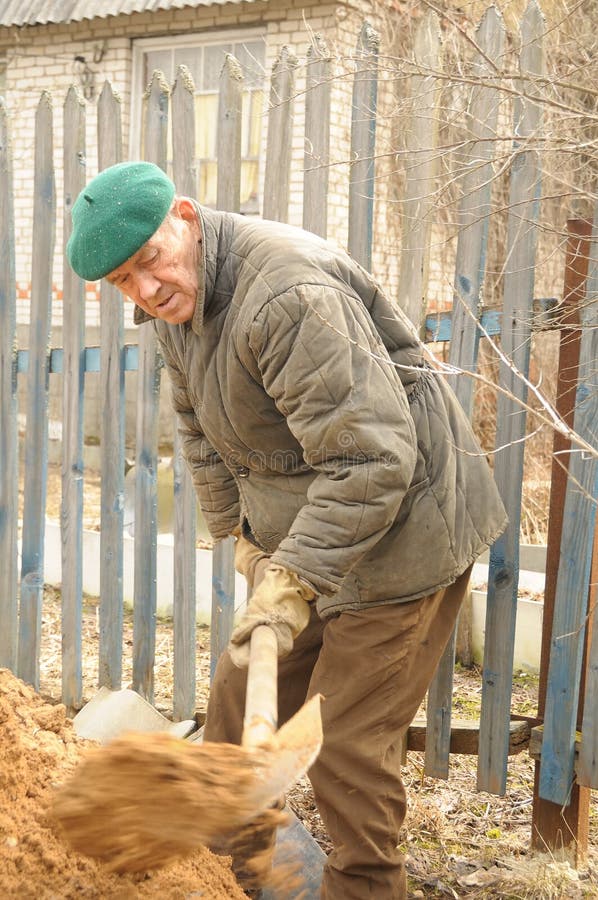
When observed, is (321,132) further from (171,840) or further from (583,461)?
(171,840)

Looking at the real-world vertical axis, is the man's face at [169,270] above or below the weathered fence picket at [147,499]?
above

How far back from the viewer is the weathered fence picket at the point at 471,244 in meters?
2.92

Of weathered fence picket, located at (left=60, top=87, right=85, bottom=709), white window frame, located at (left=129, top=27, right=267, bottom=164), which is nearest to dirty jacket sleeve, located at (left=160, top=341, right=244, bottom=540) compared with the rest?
weathered fence picket, located at (left=60, top=87, right=85, bottom=709)

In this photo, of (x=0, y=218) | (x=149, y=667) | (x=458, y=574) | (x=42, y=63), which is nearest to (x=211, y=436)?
(x=458, y=574)

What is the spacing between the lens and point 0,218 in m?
4.05

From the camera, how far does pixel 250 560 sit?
2957 mm

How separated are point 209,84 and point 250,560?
7.94 meters

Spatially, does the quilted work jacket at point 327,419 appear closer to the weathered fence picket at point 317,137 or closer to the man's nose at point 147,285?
the man's nose at point 147,285

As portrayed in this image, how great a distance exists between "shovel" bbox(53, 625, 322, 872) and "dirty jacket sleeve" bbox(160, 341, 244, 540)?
4.17 ft

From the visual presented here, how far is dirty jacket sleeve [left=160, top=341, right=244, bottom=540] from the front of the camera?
10.1 ft

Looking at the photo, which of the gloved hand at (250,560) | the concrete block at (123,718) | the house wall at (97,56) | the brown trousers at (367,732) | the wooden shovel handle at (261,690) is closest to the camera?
the wooden shovel handle at (261,690)

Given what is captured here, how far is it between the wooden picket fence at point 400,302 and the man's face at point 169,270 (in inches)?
28.4

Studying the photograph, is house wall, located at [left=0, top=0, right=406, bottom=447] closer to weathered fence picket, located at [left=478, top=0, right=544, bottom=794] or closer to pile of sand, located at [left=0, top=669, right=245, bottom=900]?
weathered fence picket, located at [left=478, top=0, right=544, bottom=794]

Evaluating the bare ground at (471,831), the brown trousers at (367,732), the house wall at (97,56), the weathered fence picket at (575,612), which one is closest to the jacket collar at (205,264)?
the brown trousers at (367,732)
